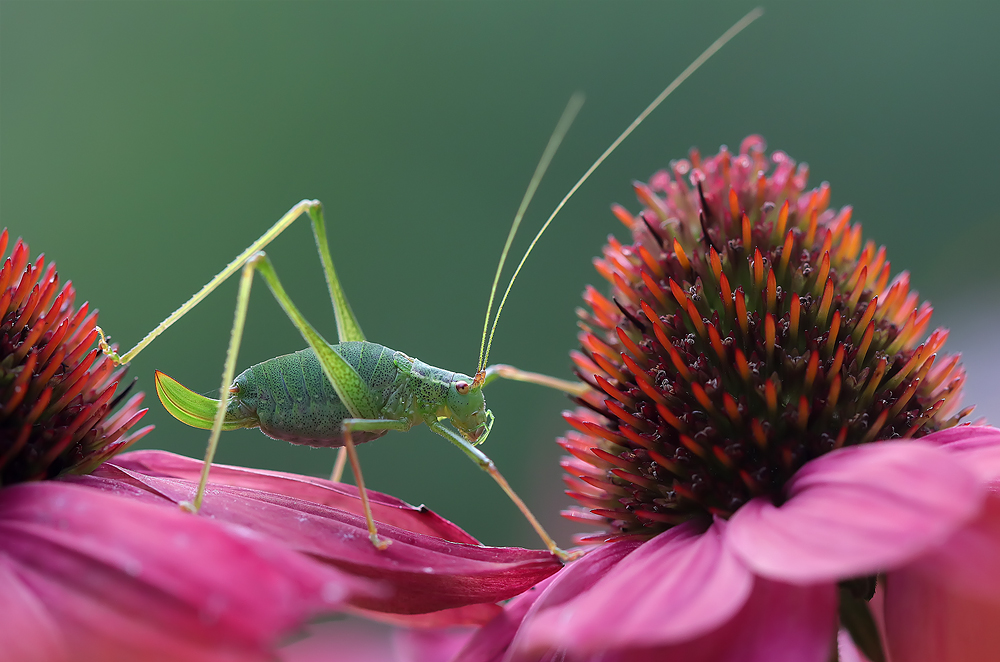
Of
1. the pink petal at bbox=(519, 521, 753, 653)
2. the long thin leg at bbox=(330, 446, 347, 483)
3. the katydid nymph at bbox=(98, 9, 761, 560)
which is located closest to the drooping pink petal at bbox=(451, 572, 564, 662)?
the katydid nymph at bbox=(98, 9, 761, 560)

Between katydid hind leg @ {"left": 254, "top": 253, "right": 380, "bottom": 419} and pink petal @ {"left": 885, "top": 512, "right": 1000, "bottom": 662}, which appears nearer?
pink petal @ {"left": 885, "top": 512, "right": 1000, "bottom": 662}

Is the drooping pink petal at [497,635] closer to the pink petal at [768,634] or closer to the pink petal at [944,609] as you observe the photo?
the pink petal at [768,634]

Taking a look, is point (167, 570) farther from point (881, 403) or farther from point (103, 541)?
point (881, 403)

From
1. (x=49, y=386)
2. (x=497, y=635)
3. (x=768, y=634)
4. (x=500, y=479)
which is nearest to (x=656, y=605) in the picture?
(x=768, y=634)

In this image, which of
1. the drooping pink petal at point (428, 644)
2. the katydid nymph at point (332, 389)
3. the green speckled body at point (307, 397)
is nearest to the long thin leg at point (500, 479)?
the katydid nymph at point (332, 389)

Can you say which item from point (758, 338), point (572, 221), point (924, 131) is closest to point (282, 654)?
point (758, 338)

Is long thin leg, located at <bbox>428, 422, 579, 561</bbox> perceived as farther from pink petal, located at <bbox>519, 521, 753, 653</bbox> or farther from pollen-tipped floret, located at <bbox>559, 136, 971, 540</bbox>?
pink petal, located at <bbox>519, 521, 753, 653</bbox>
